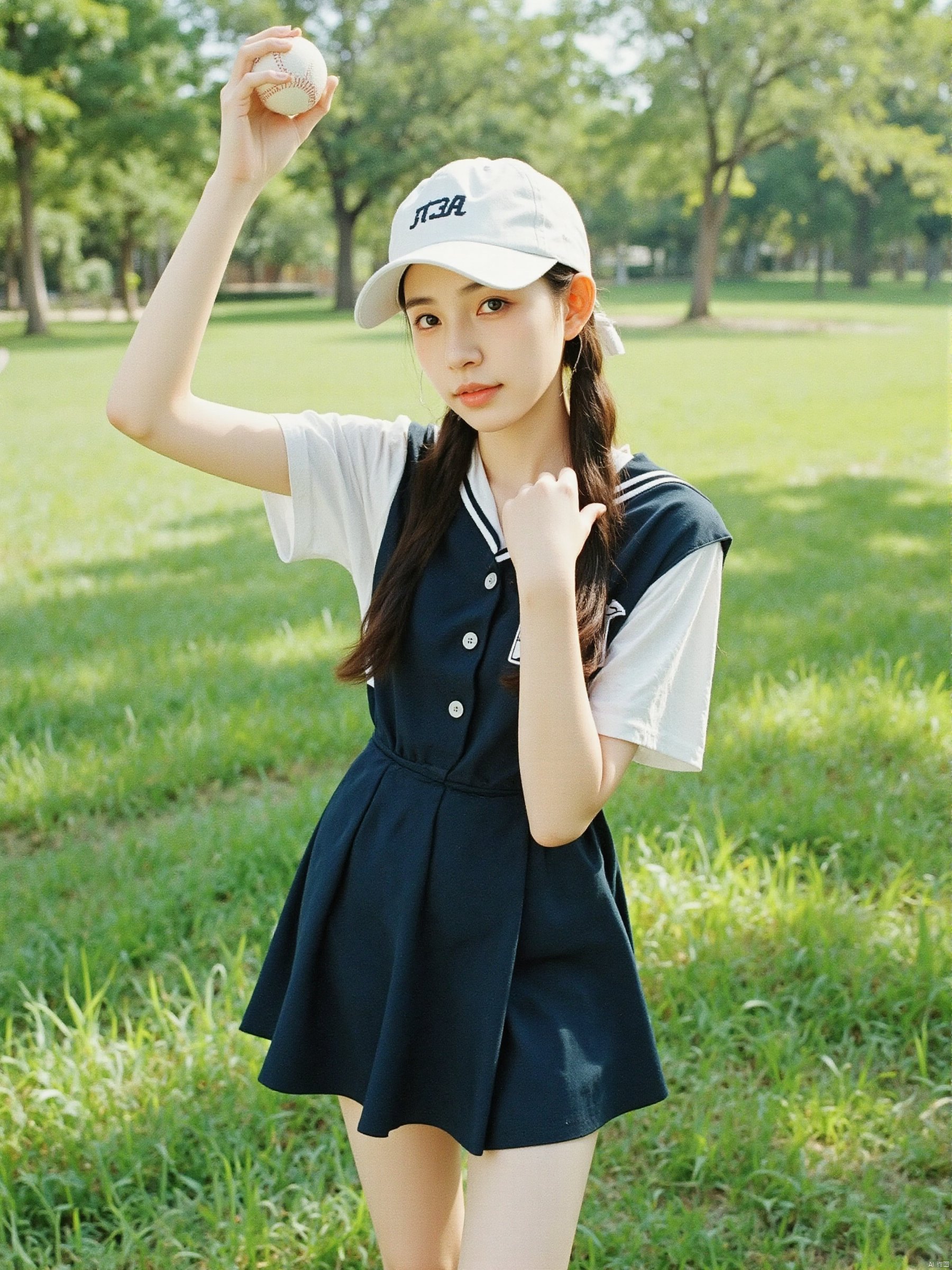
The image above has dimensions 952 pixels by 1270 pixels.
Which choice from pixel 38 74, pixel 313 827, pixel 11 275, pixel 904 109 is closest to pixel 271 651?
pixel 313 827

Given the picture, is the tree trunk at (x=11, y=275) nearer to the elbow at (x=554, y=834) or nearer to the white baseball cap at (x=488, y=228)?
the white baseball cap at (x=488, y=228)

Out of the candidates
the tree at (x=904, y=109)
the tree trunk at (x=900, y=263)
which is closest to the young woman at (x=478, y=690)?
the tree at (x=904, y=109)

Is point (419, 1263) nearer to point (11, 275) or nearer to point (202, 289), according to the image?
point (202, 289)

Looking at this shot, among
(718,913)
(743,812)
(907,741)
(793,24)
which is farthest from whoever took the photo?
(793,24)

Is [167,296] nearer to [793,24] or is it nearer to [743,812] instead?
[743,812]

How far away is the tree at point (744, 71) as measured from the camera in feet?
106

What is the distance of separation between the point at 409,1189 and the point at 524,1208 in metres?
0.34

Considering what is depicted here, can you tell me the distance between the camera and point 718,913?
3.44m

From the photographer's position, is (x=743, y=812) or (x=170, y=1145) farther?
(x=743, y=812)

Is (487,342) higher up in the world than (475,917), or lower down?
higher up

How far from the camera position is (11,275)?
52844mm

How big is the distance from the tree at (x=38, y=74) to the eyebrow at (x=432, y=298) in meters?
25.8

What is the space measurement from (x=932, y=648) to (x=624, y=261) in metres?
71.5

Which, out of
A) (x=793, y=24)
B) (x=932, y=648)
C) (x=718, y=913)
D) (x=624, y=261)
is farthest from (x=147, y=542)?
(x=624, y=261)
